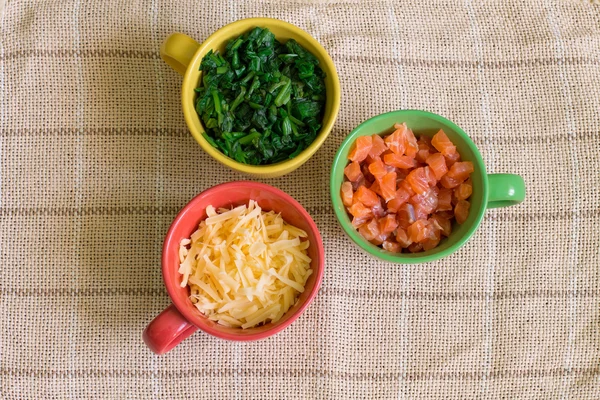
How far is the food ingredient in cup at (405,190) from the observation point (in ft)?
3.25

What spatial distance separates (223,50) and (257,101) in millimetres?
128

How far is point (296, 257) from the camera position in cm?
99

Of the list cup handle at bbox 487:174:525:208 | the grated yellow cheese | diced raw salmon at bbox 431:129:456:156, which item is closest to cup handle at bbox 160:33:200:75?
the grated yellow cheese

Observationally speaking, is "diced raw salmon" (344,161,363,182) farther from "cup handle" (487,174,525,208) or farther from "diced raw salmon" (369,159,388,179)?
"cup handle" (487,174,525,208)

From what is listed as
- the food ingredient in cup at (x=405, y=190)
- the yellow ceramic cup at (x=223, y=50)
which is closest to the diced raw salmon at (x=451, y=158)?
the food ingredient in cup at (x=405, y=190)

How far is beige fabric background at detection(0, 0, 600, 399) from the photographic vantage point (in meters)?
1.10

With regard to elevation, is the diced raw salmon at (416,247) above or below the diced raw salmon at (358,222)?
below

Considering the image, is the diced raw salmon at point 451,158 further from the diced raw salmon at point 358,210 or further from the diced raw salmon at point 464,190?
the diced raw salmon at point 358,210

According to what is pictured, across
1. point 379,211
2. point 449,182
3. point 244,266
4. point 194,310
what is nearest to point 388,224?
point 379,211

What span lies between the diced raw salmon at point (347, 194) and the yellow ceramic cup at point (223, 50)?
0.30ft

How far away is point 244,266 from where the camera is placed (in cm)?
95

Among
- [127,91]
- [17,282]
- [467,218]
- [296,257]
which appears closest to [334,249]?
[296,257]

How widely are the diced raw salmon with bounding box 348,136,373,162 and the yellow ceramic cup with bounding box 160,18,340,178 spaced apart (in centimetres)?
6

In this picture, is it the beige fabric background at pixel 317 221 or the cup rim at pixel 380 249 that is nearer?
the cup rim at pixel 380 249
